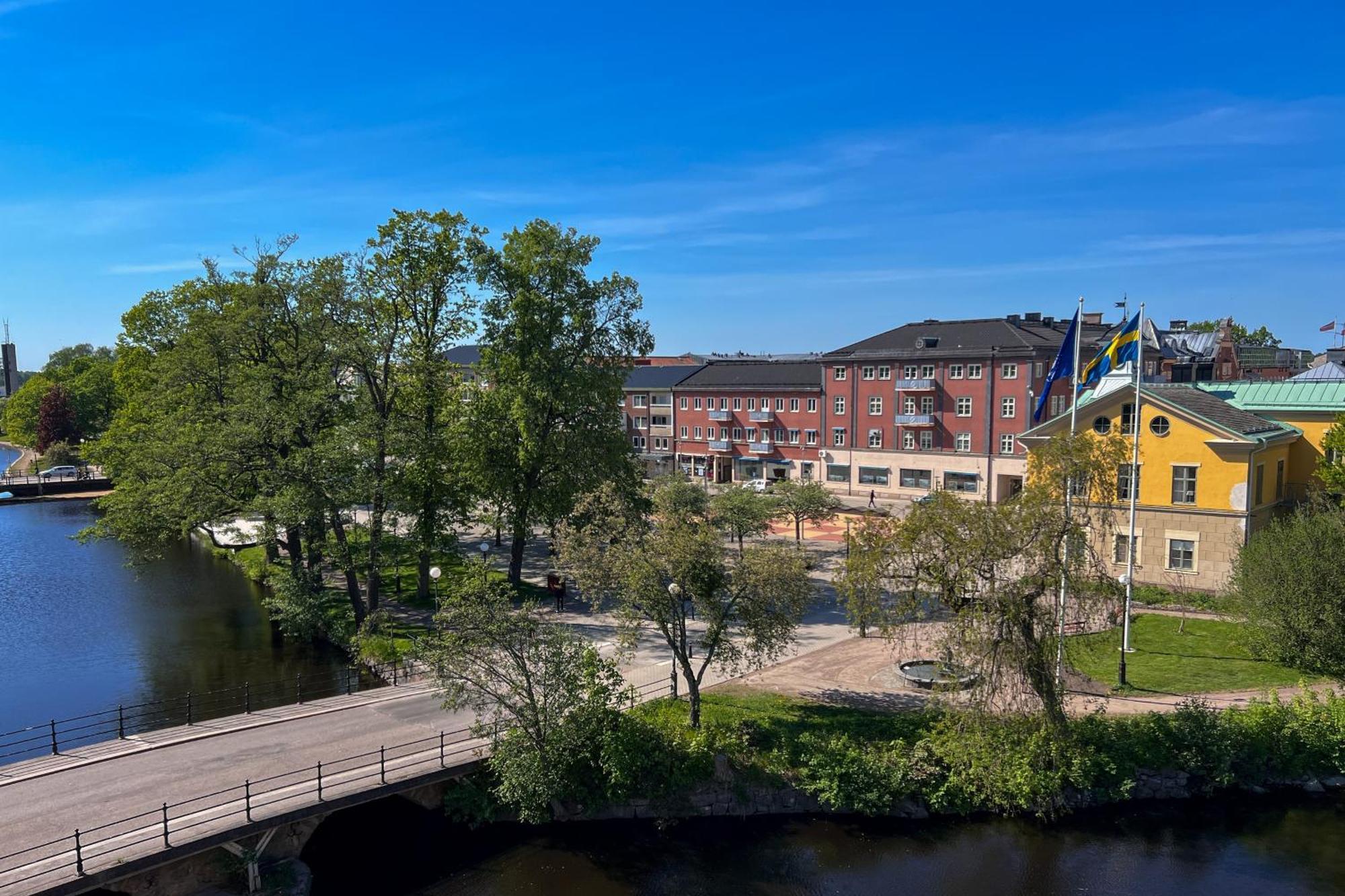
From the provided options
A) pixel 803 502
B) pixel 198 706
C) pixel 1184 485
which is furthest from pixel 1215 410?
pixel 198 706

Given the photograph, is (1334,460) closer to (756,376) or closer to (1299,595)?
(1299,595)

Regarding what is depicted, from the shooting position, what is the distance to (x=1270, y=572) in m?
25.8

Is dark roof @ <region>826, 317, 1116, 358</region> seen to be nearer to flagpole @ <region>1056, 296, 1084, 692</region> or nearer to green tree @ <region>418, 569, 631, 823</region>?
flagpole @ <region>1056, 296, 1084, 692</region>

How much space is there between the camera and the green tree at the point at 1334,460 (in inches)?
1281

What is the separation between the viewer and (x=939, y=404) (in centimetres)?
6009

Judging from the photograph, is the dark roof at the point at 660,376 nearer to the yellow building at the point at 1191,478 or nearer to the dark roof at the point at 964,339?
the dark roof at the point at 964,339

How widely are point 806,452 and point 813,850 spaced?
165 feet

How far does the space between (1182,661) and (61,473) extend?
3541 inches

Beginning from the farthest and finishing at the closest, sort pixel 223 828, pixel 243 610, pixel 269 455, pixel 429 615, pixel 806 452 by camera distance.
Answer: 1. pixel 806 452
2. pixel 243 610
3. pixel 429 615
4. pixel 269 455
5. pixel 223 828

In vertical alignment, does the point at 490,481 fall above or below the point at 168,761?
above

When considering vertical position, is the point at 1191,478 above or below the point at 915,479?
above

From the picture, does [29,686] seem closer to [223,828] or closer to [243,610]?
[243,610]

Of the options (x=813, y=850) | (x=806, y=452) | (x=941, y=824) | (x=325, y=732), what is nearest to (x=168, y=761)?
(x=325, y=732)

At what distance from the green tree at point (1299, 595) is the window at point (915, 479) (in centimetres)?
3414
